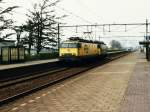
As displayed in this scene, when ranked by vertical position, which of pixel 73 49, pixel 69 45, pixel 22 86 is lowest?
pixel 22 86

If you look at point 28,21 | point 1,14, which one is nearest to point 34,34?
point 28,21

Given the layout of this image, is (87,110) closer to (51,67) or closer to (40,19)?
(51,67)

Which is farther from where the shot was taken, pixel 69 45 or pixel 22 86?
pixel 69 45

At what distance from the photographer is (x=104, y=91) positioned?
16.5 meters

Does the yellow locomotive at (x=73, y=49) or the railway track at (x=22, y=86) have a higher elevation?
the yellow locomotive at (x=73, y=49)

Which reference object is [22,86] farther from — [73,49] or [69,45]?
[69,45]

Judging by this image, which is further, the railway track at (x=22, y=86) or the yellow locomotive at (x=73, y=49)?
the yellow locomotive at (x=73, y=49)

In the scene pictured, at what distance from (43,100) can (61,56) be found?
2504 centimetres

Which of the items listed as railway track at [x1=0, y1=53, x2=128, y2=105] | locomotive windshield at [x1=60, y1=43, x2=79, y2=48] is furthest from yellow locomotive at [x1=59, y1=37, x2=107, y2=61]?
railway track at [x1=0, y1=53, x2=128, y2=105]

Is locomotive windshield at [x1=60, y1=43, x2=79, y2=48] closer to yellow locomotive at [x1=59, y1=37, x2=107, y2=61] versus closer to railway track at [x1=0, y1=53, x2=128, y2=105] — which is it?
yellow locomotive at [x1=59, y1=37, x2=107, y2=61]

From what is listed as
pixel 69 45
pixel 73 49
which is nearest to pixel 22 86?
pixel 73 49

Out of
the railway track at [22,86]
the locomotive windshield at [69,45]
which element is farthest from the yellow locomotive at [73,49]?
the railway track at [22,86]

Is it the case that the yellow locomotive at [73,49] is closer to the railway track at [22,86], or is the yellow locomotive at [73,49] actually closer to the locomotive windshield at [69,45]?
the locomotive windshield at [69,45]

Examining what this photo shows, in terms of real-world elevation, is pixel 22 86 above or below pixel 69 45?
below
